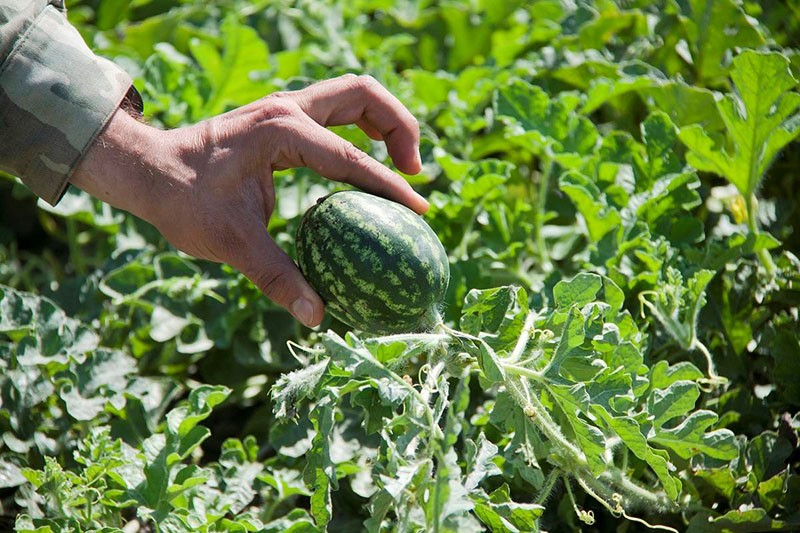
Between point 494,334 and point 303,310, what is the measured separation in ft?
1.70

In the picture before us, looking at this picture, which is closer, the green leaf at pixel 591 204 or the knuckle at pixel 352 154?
the knuckle at pixel 352 154

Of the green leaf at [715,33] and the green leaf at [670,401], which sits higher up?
the green leaf at [715,33]

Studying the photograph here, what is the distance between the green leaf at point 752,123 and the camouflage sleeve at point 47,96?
1.88 meters

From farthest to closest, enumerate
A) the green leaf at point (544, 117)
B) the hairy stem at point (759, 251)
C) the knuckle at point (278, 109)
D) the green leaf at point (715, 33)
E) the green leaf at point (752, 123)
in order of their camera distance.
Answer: the green leaf at point (715, 33) < the green leaf at point (544, 117) < the hairy stem at point (759, 251) < the green leaf at point (752, 123) < the knuckle at point (278, 109)

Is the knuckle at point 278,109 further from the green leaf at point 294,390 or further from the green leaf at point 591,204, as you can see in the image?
the green leaf at point 591,204

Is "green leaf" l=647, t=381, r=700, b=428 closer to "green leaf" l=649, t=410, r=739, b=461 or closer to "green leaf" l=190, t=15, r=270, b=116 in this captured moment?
"green leaf" l=649, t=410, r=739, b=461

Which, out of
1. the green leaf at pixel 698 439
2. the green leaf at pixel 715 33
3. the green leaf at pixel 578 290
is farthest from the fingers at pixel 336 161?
the green leaf at pixel 715 33

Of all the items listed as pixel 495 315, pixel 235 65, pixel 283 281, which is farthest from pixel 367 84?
pixel 235 65

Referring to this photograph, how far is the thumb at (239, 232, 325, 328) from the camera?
227 cm

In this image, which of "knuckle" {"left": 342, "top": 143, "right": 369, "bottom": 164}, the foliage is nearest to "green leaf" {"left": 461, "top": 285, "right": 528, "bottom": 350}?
the foliage

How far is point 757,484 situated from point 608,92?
156cm

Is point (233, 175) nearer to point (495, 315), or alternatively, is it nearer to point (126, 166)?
point (126, 166)

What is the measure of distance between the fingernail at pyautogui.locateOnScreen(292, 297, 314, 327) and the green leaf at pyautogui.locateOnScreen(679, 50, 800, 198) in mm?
1425

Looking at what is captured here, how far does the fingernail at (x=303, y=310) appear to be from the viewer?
2.25 meters
